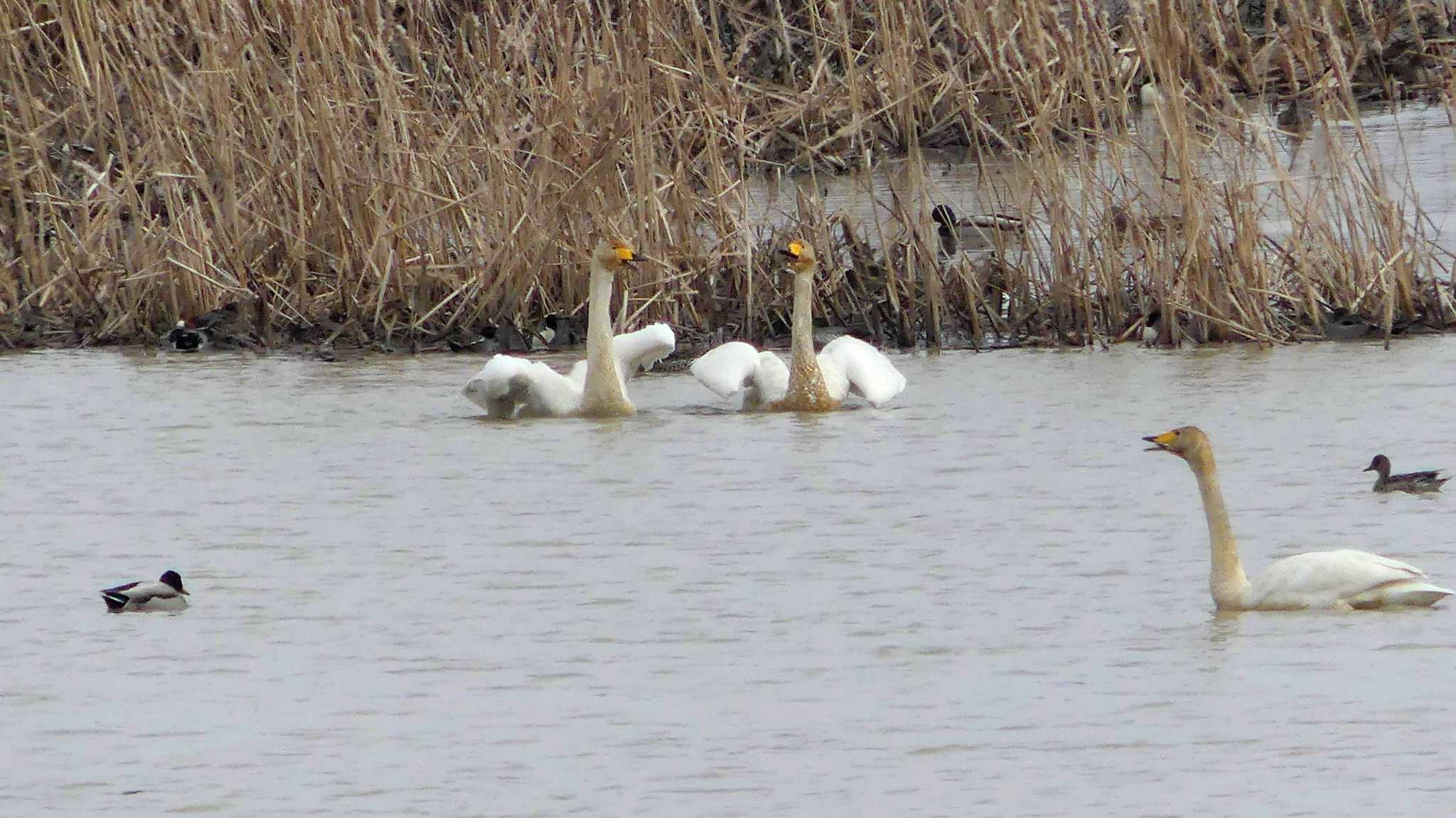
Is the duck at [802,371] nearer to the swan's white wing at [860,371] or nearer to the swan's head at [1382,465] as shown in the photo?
the swan's white wing at [860,371]

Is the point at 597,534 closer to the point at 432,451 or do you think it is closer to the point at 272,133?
the point at 432,451

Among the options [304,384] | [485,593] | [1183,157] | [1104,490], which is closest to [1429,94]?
[1183,157]

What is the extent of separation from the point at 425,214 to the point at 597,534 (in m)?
4.05

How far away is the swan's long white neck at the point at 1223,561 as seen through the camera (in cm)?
691

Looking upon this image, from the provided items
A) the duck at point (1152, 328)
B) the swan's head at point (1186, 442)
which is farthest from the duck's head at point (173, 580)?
the duck at point (1152, 328)

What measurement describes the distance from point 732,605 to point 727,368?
361 cm

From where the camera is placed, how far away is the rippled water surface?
5.38 m

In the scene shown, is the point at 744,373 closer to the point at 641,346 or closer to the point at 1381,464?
the point at 641,346

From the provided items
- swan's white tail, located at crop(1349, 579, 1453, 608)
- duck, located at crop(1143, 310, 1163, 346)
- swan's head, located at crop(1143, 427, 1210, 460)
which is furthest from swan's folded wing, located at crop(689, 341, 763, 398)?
swan's white tail, located at crop(1349, 579, 1453, 608)

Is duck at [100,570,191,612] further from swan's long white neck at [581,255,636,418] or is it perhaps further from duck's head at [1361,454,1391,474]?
swan's long white neck at [581,255,636,418]

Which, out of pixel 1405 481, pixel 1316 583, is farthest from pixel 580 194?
pixel 1316 583

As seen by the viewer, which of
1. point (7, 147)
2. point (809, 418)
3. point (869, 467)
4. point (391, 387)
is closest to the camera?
point (869, 467)

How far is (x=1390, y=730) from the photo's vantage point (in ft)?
18.3

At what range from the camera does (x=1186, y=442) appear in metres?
7.44
